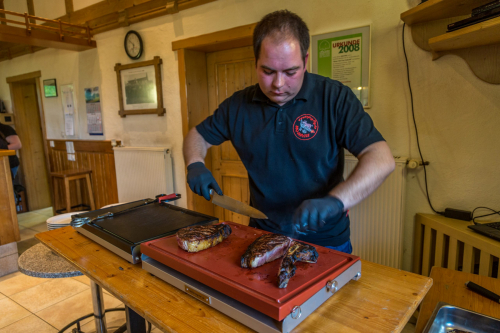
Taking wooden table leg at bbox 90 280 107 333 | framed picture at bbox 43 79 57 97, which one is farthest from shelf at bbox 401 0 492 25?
framed picture at bbox 43 79 57 97

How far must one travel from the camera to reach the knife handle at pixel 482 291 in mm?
1252

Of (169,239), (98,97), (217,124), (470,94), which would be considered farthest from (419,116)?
(98,97)

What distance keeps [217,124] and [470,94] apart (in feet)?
5.33

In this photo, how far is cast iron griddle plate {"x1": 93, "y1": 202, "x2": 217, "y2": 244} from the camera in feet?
3.95

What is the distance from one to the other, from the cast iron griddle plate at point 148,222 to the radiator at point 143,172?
2.02 metres

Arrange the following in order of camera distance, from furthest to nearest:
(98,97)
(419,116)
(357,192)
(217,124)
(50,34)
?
(98,97) < (50,34) < (419,116) < (217,124) < (357,192)

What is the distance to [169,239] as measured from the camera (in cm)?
108

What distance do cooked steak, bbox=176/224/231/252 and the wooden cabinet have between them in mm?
1541

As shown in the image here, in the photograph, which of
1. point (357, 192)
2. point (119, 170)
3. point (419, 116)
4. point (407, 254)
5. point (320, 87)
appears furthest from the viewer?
Result: point (119, 170)

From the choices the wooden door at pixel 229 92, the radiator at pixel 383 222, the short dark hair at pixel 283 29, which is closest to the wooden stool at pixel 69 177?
the wooden door at pixel 229 92

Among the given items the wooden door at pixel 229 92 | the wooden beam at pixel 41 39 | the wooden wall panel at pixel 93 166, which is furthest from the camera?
the wooden wall panel at pixel 93 166

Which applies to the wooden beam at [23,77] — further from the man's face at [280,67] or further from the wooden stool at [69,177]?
the man's face at [280,67]

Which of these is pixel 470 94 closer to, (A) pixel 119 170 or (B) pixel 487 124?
(B) pixel 487 124

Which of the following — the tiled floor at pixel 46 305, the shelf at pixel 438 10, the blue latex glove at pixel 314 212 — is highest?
the shelf at pixel 438 10
